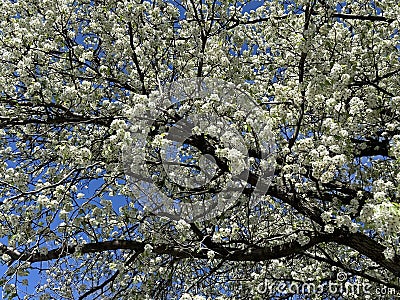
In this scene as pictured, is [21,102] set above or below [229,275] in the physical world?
above

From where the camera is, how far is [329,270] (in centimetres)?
739

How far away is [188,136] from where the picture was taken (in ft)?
18.9

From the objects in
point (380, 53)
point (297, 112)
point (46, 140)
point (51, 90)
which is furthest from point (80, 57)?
point (380, 53)

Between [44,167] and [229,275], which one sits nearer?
[44,167]

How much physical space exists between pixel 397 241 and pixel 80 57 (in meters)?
4.25

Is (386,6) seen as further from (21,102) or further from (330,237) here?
(21,102)

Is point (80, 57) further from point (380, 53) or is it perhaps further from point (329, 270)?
point (329, 270)

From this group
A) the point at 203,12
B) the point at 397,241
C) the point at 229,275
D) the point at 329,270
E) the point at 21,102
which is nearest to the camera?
the point at 397,241

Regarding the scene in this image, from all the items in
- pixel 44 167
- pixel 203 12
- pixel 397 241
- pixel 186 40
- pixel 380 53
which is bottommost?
pixel 397 241

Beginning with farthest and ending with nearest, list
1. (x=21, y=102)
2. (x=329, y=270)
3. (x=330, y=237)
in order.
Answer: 1. (x=329, y=270)
2. (x=21, y=102)
3. (x=330, y=237)

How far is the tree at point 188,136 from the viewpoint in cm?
539

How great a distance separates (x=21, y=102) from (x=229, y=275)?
419 cm

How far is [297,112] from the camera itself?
5.67 meters

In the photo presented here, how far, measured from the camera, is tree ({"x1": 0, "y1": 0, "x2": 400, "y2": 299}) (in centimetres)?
539
